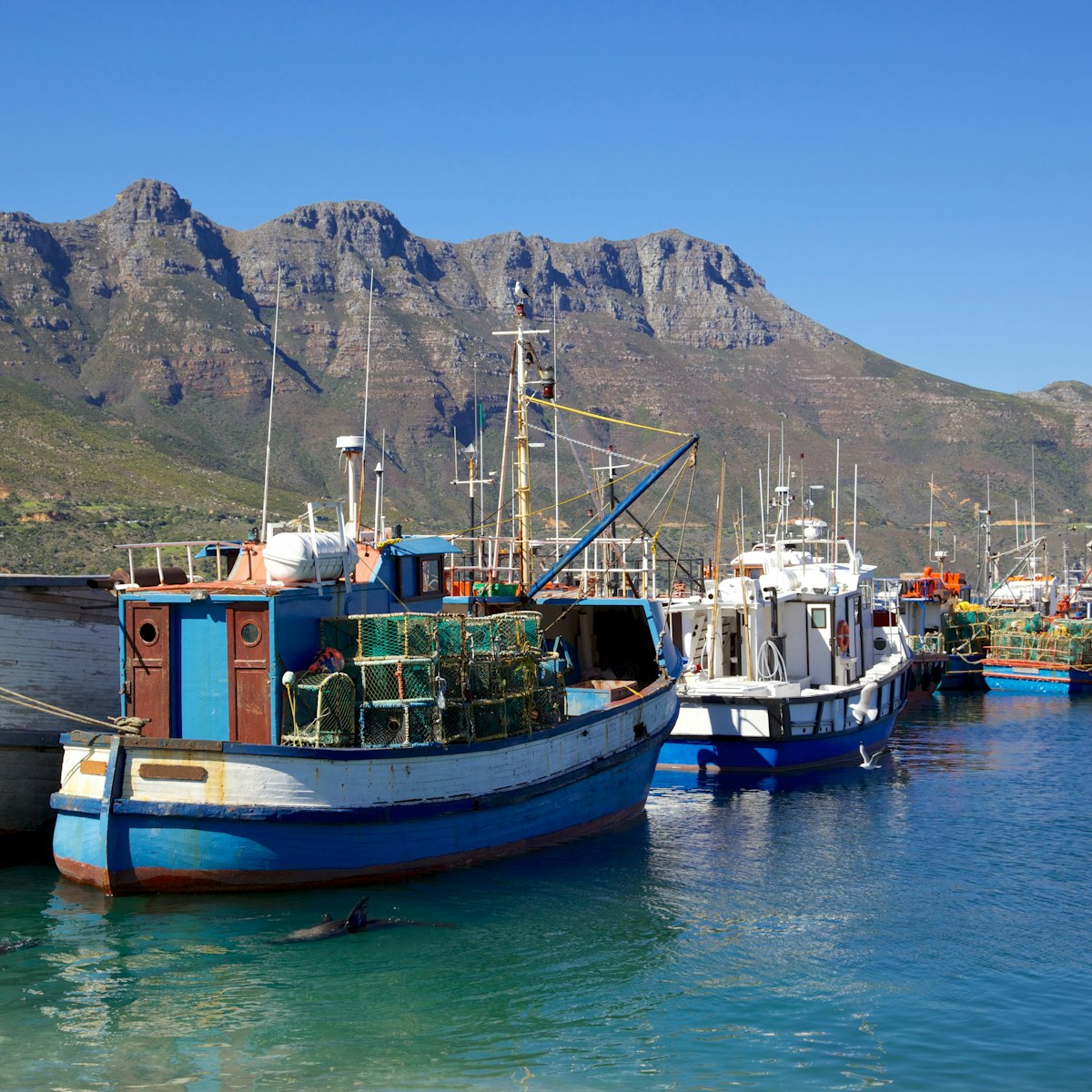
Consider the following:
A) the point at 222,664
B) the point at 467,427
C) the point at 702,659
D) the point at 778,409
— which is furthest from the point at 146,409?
the point at 222,664

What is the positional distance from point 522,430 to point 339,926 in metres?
12.1

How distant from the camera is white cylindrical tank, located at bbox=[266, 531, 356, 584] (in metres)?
17.7

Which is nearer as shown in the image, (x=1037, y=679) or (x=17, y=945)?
(x=17, y=945)

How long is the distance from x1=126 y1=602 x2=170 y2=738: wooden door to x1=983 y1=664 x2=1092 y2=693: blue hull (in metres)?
38.3

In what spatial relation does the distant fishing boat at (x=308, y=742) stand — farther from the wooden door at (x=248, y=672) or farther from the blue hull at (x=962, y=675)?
the blue hull at (x=962, y=675)

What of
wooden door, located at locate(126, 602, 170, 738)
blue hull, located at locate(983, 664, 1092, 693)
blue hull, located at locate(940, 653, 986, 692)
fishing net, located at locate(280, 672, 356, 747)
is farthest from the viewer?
blue hull, located at locate(940, 653, 986, 692)

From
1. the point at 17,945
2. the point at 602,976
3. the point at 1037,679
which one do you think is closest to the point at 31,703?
the point at 17,945

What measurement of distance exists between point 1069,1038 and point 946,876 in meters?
6.20

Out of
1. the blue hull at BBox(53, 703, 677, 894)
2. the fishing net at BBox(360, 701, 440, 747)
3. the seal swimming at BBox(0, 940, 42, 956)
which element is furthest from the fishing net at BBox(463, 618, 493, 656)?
the seal swimming at BBox(0, 940, 42, 956)

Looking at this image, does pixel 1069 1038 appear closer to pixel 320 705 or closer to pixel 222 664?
pixel 320 705

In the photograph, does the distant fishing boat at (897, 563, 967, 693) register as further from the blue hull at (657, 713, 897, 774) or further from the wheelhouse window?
the wheelhouse window

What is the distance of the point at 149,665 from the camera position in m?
17.4

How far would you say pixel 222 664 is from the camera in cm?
1736

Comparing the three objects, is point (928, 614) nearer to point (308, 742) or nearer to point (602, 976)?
point (308, 742)
